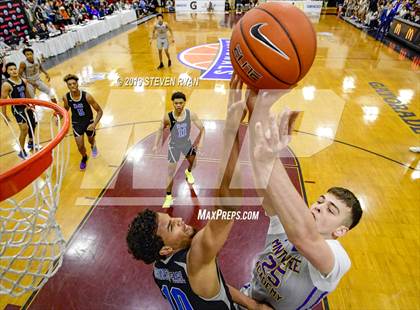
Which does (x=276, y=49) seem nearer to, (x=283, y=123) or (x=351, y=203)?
(x=283, y=123)

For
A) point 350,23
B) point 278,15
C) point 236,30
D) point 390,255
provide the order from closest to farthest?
point 278,15, point 236,30, point 390,255, point 350,23

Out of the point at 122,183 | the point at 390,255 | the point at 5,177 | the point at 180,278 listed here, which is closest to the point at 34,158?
the point at 5,177

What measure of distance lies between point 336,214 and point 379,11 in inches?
771

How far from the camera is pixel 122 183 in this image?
492cm

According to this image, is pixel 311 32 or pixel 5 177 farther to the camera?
pixel 311 32

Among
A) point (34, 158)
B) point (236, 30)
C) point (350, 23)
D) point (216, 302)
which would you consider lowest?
point (350, 23)

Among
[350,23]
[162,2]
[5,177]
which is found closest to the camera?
[5,177]

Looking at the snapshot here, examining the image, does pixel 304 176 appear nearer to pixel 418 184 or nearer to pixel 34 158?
pixel 418 184

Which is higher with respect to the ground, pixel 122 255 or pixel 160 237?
pixel 160 237

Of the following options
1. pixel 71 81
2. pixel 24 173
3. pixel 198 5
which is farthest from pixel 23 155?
pixel 198 5

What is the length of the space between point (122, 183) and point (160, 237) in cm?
351

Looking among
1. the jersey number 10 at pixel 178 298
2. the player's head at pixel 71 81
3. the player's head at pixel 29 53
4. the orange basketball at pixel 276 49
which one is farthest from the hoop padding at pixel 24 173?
the player's head at pixel 29 53

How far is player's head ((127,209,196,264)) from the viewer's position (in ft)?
5.31

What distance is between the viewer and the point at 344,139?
612 cm
